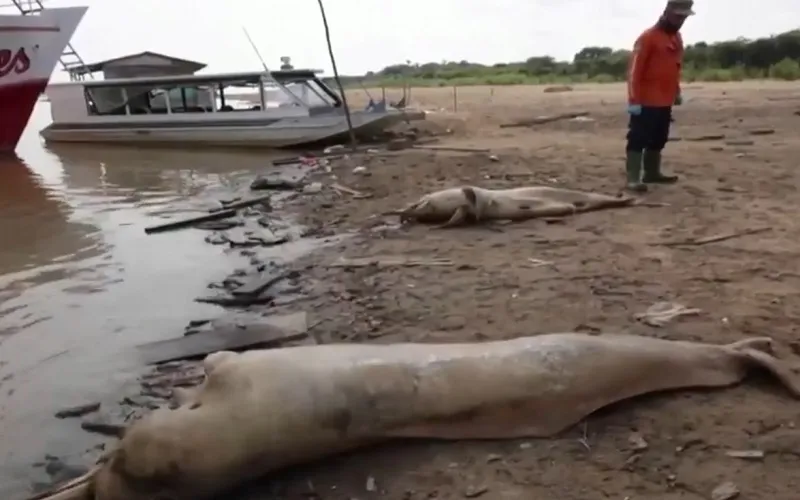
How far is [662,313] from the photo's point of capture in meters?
4.70

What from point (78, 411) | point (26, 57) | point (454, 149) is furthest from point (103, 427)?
point (26, 57)

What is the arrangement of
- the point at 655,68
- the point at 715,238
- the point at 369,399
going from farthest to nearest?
the point at 655,68
the point at 715,238
the point at 369,399

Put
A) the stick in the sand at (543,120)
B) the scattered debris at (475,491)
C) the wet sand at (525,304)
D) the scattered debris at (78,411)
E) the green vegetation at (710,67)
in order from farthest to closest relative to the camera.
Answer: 1. the green vegetation at (710,67)
2. the stick in the sand at (543,120)
3. the scattered debris at (78,411)
4. the wet sand at (525,304)
5. the scattered debris at (475,491)

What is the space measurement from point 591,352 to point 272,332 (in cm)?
223

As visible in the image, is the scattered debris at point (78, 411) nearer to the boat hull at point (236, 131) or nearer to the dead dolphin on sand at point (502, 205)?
the dead dolphin on sand at point (502, 205)

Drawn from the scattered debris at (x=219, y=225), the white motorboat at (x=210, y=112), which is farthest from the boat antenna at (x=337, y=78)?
the scattered debris at (x=219, y=225)

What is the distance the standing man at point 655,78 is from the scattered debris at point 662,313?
3.98 m

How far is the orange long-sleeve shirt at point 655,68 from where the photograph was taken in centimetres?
820

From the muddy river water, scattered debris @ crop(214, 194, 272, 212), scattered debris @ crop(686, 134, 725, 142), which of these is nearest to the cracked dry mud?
scattered debris @ crop(214, 194, 272, 212)

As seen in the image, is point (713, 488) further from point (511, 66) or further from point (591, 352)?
point (511, 66)

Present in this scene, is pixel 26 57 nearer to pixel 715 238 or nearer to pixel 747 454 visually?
pixel 715 238

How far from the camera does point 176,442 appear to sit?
2.93 m

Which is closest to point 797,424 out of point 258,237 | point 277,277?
point 277,277

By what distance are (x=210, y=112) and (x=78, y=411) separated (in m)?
15.9
